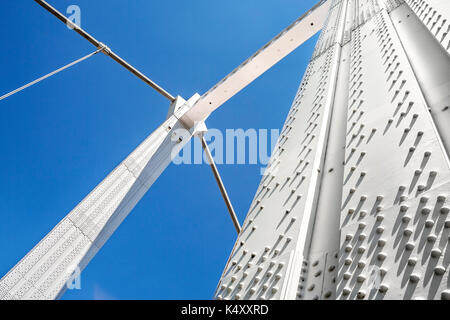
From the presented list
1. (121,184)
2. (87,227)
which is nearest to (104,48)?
(121,184)

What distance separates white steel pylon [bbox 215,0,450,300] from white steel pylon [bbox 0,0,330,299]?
5319 mm

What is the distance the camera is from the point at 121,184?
314 inches

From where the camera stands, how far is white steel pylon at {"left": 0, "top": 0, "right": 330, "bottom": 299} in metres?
5.90

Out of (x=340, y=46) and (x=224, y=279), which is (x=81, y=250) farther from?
(x=340, y=46)

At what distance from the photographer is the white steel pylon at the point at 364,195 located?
1498 mm

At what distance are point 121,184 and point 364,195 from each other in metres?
7.08

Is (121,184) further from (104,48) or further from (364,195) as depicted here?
(364,195)

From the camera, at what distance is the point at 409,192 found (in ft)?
5.72

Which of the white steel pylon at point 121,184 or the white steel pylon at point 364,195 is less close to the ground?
the white steel pylon at point 121,184

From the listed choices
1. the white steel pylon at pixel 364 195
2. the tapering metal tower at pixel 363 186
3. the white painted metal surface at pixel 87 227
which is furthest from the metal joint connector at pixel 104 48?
the white steel pylon at pixel 364 195

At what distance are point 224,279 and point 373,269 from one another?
1.09 metres

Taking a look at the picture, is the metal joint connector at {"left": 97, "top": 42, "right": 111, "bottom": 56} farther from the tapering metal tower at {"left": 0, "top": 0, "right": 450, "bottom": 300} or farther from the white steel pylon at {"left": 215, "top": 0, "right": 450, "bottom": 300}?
the white steel pylon at {"left": 215, "top": 0, "right": 450, "bottom": 300}

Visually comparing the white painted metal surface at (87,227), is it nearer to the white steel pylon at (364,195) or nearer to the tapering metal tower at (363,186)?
the tapering metal tower at (363,186)

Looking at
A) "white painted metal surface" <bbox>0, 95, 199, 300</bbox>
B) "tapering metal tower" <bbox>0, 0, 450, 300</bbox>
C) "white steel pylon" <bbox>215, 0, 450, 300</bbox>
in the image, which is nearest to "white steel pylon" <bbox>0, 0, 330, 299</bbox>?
"white painted metal surface" <bbox>0, 95, 199, 300</bbox>
